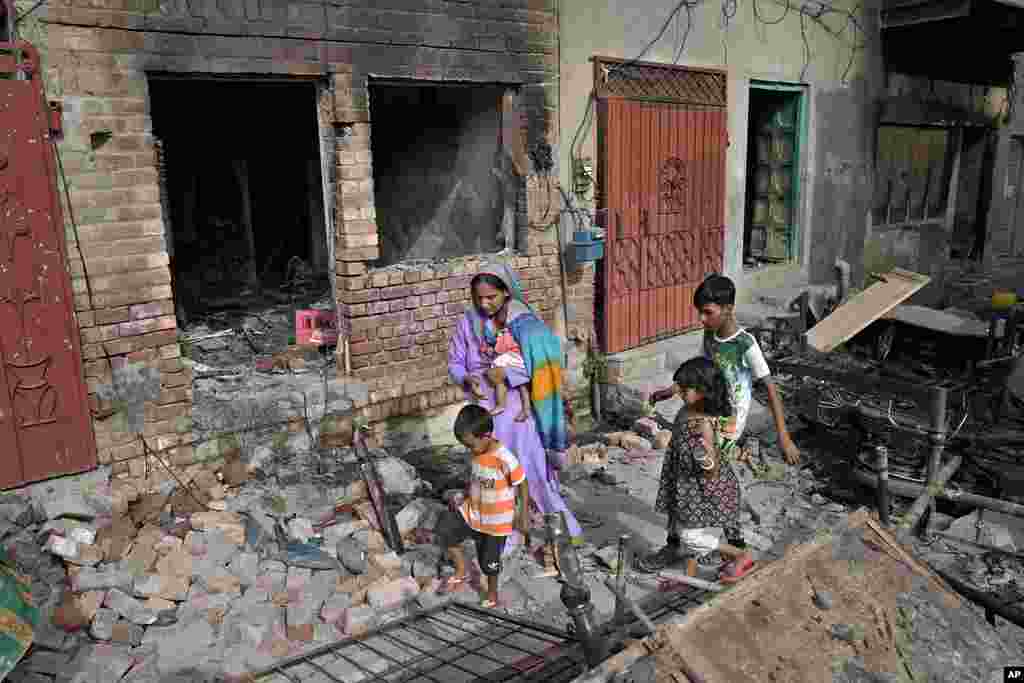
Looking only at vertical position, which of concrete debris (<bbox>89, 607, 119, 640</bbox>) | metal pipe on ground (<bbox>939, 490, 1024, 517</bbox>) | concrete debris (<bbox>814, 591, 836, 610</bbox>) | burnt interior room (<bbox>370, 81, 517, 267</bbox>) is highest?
burnt interior room (<bbox>370, 81, 517, 267</bbox>)

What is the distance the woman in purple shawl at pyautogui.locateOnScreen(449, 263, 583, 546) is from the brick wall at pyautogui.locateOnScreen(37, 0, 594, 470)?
138 centimetres

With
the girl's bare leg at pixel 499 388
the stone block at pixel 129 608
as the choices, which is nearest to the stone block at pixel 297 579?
the stone block at pixel 129 608

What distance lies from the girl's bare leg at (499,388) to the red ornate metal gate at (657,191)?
2.84 meters

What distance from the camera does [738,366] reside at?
374 cm

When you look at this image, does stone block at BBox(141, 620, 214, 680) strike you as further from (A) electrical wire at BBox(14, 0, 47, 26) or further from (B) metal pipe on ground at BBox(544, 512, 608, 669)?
(A) electrical wire at BBox(14, 0, 47, 26)

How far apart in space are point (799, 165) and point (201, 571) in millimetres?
7379

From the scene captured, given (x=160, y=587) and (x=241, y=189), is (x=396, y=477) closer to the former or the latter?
(x=160, y=587)

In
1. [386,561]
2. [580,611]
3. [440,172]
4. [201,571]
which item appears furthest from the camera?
[440,172]

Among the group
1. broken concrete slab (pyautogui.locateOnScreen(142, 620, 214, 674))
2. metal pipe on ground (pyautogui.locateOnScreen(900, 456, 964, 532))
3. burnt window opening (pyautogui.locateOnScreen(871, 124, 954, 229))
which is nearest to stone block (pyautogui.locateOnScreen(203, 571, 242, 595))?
broken concrete slab (pyautogui.locateOnScreen(142, 620, 214, 674))

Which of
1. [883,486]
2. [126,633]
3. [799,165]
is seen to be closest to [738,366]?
[883,486]

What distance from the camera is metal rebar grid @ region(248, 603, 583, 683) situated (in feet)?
8.18

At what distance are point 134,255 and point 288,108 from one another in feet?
16.4

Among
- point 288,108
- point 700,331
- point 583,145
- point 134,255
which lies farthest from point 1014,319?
point 288,108

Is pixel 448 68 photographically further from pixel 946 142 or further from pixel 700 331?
pixel 946 142
